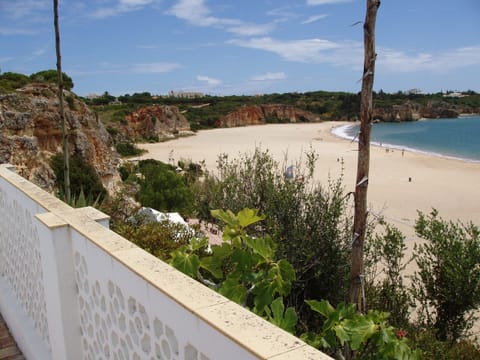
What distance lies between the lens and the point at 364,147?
3850 mm

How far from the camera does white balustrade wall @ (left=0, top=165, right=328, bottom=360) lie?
1.34m

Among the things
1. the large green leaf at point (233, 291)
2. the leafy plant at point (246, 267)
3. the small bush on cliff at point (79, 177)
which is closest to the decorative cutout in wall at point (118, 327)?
the leafy plant at point (246, 267)

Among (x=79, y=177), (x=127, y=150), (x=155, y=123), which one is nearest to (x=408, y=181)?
(x=79, y=177)

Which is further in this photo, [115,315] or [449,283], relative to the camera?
[449,283]

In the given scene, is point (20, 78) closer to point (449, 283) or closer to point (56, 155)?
point (56, 155)

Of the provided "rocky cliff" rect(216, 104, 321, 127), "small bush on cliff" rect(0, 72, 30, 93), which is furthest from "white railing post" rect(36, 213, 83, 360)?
"rocky cliff" rect(216, 104, 321, 127)

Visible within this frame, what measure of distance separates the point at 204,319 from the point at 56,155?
1210cm

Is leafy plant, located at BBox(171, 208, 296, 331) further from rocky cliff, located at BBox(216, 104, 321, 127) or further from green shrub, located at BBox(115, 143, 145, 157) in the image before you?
rocky cliff, located at BBox(216, 104, 321, 127)

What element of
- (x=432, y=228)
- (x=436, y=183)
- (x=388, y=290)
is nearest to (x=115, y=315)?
(x=388, y=290)

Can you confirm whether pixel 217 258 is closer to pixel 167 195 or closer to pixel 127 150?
pixel 167 195

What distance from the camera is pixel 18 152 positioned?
33.3ft

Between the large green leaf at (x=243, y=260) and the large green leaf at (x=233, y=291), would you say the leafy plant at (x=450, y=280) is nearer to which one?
the large green leaf at (x=243, y=260)

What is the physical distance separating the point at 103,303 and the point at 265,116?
312ft

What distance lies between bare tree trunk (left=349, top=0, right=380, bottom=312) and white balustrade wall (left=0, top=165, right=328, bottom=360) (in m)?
2.25
